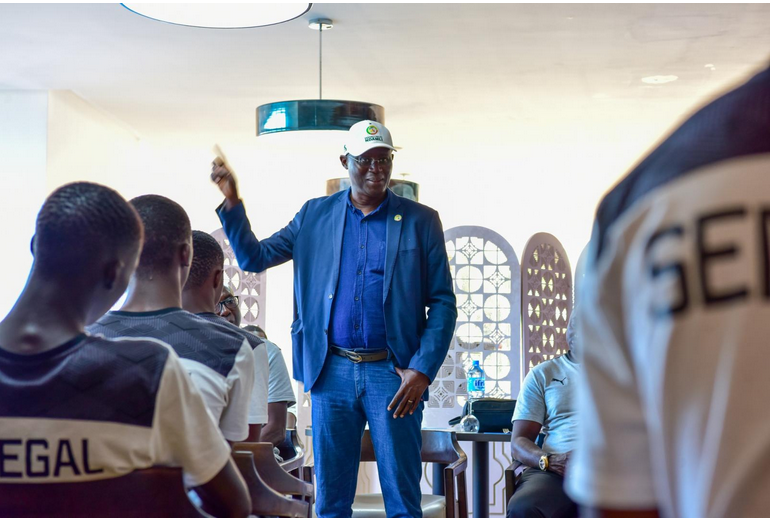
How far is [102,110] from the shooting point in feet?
22.2

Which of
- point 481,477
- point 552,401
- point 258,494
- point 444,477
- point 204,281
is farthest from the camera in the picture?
point 481,477

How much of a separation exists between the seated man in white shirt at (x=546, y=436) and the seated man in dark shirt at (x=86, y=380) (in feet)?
6.81

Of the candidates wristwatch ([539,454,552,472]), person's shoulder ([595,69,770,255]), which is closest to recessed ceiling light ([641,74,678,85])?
wristwatch ([539,454,552,472])

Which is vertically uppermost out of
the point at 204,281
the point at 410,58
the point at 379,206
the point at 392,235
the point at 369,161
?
the point at 410,58

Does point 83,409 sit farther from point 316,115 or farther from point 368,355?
point 316,115

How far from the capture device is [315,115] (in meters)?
4.23

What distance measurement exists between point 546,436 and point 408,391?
2.57 feet

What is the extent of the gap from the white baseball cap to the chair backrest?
1278 millimetres

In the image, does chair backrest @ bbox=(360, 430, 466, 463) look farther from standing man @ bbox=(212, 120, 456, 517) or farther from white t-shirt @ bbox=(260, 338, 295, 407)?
standing man @ bbox=(212, 120, 456, 517)

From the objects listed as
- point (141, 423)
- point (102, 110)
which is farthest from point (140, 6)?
point (102, 110)

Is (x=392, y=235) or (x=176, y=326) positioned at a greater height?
(x=392, y=235)

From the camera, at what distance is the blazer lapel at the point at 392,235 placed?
309 cm

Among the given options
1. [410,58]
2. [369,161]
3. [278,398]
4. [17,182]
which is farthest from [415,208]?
[17,182]

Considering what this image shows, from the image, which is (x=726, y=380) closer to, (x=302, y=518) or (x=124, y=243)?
(x=124, y=243)
